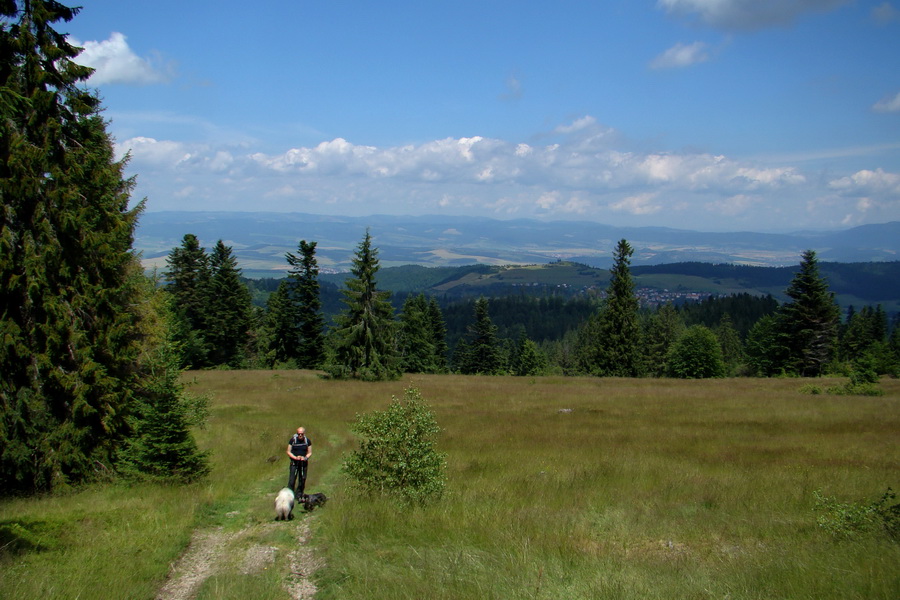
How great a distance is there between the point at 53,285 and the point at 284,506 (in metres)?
8.24

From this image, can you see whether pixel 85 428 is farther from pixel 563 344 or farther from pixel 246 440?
pixel 563 344

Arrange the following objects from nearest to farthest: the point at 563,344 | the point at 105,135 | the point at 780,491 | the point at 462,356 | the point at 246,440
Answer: the point at 780,491
the point at 246,440
the point at 105,135
the point at 462,356
the point at 563,344

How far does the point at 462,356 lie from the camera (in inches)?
3014

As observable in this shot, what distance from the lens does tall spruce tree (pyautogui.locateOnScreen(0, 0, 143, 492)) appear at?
475 inches

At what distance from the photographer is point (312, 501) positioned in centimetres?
1124

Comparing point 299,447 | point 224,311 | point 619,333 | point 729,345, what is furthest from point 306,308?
point 729,345

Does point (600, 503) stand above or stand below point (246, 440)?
above

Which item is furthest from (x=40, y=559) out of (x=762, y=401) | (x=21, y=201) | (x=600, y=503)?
(x=762, y=401)

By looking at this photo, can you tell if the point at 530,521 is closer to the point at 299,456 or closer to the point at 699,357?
the point at 299,456

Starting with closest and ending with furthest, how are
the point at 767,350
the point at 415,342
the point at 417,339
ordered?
the point at 767,350, the point at 417,339, the point at 415,342

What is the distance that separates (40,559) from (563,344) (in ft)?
533

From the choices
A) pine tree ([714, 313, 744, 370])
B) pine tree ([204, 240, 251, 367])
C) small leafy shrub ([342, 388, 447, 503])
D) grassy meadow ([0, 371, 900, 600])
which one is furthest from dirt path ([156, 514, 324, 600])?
pine tree ([714, 313, 744, 370])

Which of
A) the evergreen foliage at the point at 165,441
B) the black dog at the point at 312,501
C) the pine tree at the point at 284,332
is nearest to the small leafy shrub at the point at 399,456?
the black dog at the point at 312,501

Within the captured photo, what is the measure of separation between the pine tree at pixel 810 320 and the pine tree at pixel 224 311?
182ft
